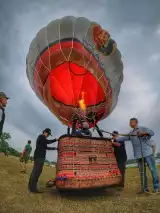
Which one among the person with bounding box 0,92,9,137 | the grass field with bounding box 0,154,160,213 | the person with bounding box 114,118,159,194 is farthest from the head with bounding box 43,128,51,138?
the person with bounding box 114,118,159,194

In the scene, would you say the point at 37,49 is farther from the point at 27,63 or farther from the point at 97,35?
the point at 97,35

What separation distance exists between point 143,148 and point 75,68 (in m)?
3.37

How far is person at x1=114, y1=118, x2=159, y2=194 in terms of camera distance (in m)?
4.82

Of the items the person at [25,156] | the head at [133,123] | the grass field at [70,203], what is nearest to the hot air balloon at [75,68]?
the head at [133,123]

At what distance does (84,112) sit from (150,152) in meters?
2.65

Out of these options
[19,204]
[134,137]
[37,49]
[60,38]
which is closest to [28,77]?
[37,49]

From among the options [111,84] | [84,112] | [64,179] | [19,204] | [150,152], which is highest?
[111,84]

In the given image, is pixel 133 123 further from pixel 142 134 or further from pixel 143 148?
pixel 143 148

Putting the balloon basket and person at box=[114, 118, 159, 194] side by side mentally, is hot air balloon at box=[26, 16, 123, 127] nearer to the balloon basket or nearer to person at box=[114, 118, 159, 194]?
person at box=[114, 118, 159, 194]

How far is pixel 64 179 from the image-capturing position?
432cm

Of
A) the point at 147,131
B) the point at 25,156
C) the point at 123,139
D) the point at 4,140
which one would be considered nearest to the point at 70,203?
the point at 123,139

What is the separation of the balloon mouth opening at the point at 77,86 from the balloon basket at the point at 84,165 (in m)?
2.42

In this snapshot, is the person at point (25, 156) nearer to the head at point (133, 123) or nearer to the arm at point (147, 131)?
the head at point (133, 123)

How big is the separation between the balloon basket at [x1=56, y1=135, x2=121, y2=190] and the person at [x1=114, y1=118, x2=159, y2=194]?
571 mm
